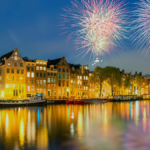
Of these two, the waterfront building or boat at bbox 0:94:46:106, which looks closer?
boat at bbox 0:94:46:106

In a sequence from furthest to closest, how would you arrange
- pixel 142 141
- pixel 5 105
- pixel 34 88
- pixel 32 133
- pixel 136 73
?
pixel 136 73 < pixel 34 88 < pixel 5 105 < pixel 32 133 < pixel 142 141

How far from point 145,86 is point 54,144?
17169 centimetres

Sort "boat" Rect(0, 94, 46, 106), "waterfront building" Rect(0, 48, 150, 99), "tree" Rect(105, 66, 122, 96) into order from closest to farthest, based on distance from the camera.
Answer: "boat" Rect(0, 94, 46, 106) → "waterfront building" Rect(0, 48, 150, 99) → "tree" Rect(105, 66, 122, 96)

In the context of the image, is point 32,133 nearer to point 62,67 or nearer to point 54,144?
point 54,144

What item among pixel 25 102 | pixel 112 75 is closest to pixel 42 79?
pixel 25 102

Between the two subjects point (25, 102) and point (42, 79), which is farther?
point (42, 79)

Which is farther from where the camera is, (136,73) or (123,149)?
(136,73)

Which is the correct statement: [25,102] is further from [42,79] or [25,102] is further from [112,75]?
[112,75]

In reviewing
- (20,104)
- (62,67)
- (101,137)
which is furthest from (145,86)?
(101,137)

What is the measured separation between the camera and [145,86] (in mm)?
187250

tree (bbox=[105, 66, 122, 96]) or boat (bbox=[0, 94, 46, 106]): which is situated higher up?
tree (bbox=[105, 66, 122, 96])

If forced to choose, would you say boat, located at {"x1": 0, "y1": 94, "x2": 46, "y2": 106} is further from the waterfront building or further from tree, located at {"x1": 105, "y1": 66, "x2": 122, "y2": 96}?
tree, located at {"x1": 105, "y1": 66, "x2": 122, "y2": 96}

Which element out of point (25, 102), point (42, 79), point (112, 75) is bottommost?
point (25, 102)

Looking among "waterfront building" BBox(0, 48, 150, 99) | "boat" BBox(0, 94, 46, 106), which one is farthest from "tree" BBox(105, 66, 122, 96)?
"boat" BBox(0, 94, 46, 106)
